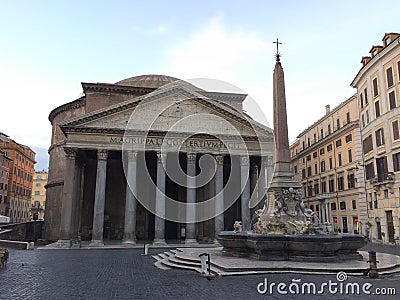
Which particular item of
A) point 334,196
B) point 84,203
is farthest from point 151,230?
point 334,196

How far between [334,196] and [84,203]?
77.0 feet

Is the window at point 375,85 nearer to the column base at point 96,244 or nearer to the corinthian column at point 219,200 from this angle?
Answer: the corinthian column at point 219,200

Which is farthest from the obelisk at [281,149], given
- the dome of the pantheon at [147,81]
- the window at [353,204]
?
the dome of the pantheon at [147,81]

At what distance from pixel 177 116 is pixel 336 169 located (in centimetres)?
Result: 1810

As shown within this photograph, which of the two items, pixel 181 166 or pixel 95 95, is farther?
pixel 95 95

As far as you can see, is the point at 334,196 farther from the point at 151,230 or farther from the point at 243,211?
the point at 151,230

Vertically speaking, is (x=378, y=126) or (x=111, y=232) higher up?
(x=378, y=126)

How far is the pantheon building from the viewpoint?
2330cm

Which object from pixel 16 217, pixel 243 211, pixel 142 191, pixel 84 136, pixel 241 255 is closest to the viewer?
pixel 241 255

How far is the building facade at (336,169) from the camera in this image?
100 feet

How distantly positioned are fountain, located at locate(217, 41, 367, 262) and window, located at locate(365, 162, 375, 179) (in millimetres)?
16070

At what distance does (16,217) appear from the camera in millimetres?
53750

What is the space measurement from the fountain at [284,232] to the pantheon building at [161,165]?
1158 cm

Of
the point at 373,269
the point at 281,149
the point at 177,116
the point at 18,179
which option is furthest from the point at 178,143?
the point at 18,179
